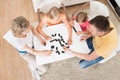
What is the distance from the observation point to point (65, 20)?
232 centimetres

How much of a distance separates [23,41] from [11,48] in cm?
76

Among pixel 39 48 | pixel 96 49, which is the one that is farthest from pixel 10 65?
pixel 96 49

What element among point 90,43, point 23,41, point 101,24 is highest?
point 101,24

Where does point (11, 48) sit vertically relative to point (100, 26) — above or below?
below

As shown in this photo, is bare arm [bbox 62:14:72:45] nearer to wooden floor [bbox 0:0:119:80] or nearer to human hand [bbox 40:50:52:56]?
human hand [bbox 40:50:52:56]

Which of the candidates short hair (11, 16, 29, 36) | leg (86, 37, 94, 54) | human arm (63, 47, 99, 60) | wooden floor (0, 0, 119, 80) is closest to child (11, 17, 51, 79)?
short hair (11, 16, 29, 36)

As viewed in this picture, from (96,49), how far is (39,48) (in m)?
0.49

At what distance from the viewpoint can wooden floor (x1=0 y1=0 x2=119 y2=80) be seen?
2.76 metres

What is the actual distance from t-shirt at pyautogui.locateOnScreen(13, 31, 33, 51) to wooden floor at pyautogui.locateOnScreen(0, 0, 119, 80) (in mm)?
634

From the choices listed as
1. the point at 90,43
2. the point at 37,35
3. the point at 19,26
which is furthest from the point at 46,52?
the point at 90,43

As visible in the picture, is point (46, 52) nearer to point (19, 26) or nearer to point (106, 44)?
point (19, 26)

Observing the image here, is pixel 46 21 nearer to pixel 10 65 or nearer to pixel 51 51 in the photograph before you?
pixel 51 51

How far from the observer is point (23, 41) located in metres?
2.18

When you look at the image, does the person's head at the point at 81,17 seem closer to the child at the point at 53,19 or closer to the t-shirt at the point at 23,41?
the child at the point at 53,19
